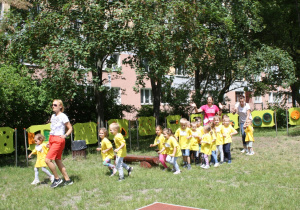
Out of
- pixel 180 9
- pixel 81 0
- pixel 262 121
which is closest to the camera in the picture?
pixel 81 0

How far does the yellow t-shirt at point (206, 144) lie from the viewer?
29.7 ft

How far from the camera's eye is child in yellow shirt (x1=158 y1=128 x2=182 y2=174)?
8.38 metres

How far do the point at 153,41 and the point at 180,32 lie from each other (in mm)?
1614

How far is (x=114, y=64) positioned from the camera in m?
12.6

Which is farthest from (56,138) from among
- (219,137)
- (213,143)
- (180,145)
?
(219,137)

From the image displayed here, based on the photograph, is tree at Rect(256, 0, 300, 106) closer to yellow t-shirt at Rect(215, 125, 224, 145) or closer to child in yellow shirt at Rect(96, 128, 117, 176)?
yellow t-shirt at Rect(215, 125, 224, 145)

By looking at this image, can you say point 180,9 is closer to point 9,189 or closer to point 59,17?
point 59,17

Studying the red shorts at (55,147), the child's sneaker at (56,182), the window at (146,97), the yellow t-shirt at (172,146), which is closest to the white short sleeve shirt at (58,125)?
the red shorts at (55,147)

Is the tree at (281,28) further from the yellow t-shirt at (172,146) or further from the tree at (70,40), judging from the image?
the yellow t-shirt at (172,146)

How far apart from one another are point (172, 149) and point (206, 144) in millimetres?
1051

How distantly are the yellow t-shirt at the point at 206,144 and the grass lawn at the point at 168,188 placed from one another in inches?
20.9

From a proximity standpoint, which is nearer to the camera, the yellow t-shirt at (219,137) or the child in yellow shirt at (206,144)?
the child in yellow shirt at (206,144)

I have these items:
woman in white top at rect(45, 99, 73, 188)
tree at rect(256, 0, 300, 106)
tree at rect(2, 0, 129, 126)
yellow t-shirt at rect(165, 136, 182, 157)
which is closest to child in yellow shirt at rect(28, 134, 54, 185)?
woman in white top at rect(45, 99, 73, 188)

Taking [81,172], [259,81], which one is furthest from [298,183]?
[259,81]
